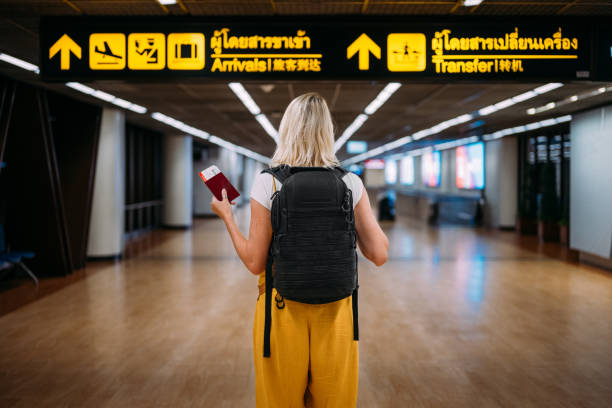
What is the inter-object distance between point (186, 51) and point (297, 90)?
450 centimetres

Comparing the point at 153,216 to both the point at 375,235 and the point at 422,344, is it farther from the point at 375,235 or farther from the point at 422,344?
the point at 375,235

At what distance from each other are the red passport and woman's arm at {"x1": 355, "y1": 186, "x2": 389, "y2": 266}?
1.55 ft

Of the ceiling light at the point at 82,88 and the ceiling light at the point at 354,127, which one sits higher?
the ceiling light at the point at 354,127

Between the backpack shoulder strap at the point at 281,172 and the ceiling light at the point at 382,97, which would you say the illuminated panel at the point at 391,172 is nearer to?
the ceiling light at the point at 382,97

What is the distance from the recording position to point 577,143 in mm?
9578

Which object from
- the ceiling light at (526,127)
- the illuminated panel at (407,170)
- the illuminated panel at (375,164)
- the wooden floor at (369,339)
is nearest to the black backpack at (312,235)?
the wooden floor at (369,339)

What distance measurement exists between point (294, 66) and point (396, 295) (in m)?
3.81

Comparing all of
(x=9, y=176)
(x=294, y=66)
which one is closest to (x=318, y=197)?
(x=294, y=66)

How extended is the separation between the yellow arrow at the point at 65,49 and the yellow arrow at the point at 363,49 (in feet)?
7.31

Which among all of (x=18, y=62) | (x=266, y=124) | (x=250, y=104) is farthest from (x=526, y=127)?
(x=18, y=62)

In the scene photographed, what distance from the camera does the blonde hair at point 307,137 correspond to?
1.70 m

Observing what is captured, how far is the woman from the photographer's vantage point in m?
1.67

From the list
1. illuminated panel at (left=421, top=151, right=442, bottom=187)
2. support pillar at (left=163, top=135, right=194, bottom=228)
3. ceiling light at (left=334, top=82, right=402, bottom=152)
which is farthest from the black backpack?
illuminated panel at (left=421, top=151, right=442, bottom=187)

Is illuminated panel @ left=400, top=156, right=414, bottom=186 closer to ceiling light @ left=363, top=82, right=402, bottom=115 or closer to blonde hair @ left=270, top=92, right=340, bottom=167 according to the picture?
ceiling light @ left=363, top=82, right=402, bottom=115
